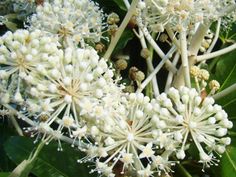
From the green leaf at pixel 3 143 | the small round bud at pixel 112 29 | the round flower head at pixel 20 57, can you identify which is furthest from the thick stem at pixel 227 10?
the green leaf at pixel 3 143

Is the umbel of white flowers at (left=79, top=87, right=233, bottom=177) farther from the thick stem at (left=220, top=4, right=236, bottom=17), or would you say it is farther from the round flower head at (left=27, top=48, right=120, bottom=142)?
the thick stem at (left=220, top=4, right=236, bottom=17)

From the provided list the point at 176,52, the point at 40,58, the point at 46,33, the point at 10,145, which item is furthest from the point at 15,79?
the point at 176,52

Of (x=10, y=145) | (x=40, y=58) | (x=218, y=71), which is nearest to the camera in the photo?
(x=40, y=58)

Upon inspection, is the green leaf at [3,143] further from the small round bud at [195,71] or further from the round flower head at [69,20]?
the small round bud at [195,71]

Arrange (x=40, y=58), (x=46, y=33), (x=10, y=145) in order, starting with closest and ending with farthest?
(x=40, y=58) < (x=46, y=33) < (x=10, y=145)

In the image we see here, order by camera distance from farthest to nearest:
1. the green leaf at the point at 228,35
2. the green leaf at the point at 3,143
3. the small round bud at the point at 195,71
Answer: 1. the green leaf at the point at 228,35
2. the green leaf at the point at 3,143
3. the small round bud at the point at 195,71

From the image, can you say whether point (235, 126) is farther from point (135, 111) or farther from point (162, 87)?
point (135, 111)

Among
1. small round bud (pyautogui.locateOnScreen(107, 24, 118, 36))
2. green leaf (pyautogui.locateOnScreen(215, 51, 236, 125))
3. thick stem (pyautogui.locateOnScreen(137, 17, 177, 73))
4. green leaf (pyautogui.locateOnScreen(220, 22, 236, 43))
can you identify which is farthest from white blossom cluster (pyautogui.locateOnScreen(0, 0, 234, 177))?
green leaf (pyautogui.locateOnScreen(220, 22, 236, 43))
